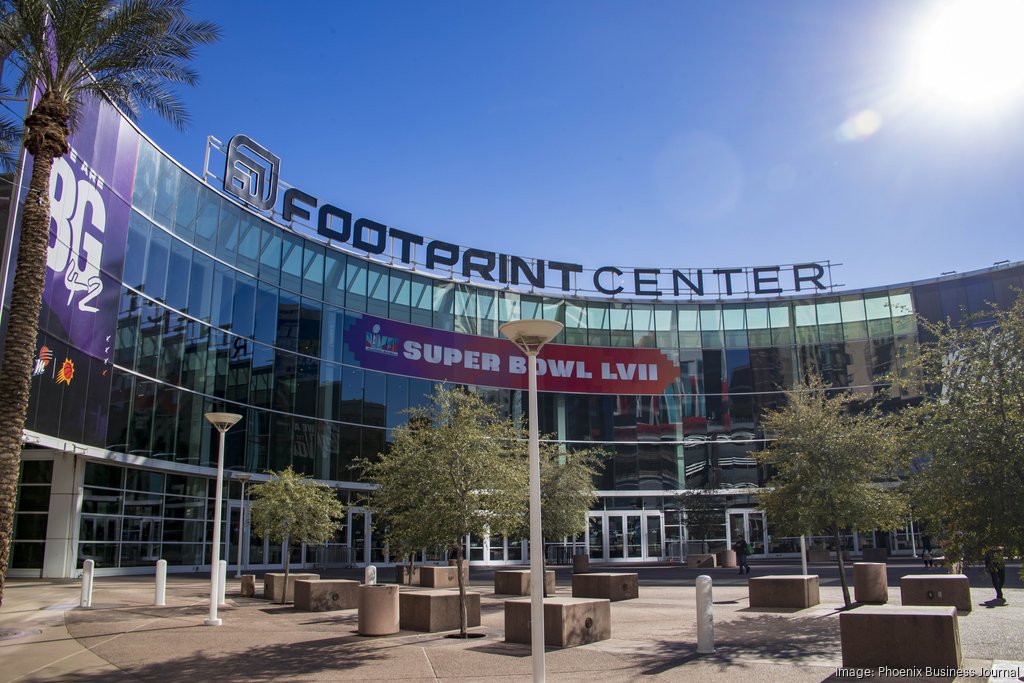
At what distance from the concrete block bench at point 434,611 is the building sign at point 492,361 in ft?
76.9

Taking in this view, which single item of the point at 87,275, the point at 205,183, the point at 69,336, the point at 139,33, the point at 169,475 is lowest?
the point at 169,475

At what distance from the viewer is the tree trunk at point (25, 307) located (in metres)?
13.7

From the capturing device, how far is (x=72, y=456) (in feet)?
83.9

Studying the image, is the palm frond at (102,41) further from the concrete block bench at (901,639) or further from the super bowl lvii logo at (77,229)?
the concrete block bench at (901,639)

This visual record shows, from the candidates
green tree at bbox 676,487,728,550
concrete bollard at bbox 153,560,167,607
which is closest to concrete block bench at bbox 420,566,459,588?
concrete bollard at bbox 153,560,167,607

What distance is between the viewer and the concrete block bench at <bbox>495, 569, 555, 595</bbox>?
895 inches

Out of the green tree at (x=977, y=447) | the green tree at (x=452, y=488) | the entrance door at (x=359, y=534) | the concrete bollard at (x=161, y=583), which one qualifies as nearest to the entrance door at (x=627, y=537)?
the entrance door at (x=359, y=534)

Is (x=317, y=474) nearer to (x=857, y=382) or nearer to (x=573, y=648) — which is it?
(x=573, y=648)

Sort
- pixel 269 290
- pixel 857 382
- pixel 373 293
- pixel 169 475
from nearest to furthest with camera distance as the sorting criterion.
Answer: pixel 169 475 < pixel 269 290 < pixel 373 293 < pixel 857 382

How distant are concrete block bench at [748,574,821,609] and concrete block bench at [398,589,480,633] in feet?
24.1

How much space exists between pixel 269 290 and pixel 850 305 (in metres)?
33.1

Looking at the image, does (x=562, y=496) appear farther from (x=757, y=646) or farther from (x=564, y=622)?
(x=757, y=646)

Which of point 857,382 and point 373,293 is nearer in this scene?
point 373,293

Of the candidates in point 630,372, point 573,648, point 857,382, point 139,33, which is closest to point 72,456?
point 139,33
